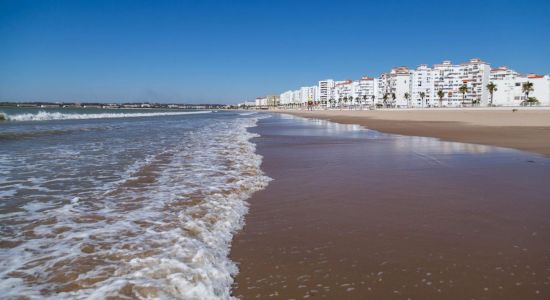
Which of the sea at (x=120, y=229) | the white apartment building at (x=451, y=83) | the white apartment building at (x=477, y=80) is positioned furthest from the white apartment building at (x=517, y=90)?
the sea at (x=120, y=229)

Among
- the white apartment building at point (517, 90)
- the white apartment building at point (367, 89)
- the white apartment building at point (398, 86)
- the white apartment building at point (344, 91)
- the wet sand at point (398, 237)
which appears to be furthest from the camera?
the white apartment building at point (344, 91)

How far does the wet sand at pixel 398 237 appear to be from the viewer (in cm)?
275

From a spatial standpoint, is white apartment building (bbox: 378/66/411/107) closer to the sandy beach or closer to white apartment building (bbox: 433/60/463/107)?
white apartment building (bbox: 433/60/463/107)

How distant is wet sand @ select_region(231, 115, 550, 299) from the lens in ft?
9.02

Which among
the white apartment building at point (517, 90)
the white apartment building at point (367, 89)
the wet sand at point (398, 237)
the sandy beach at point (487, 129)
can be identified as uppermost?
the white apartment building at point (367, 89)

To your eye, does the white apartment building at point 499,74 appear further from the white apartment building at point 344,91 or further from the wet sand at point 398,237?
the wet sand at point 398,237

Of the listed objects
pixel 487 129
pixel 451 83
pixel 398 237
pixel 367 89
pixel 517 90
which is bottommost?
pixel 398 237

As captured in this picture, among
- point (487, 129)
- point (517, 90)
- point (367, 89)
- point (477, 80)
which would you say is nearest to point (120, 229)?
point (487, 129)

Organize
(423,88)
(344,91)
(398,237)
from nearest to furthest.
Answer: (398,237) → (423,88) → (344,91)

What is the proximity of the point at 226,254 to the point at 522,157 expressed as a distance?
9524mm

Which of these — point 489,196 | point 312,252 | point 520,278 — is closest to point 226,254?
point 312,252

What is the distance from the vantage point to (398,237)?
3748 millimetres

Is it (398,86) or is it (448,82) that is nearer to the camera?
(448,82)

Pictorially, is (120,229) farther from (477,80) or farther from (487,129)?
(477,80)
